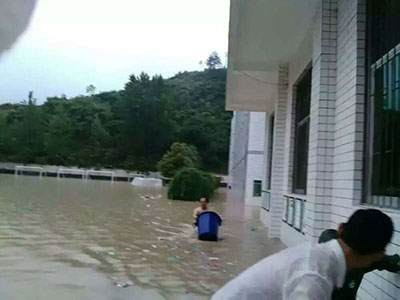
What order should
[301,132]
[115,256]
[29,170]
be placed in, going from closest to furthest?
[115,256] → [301,132] → [29,170]

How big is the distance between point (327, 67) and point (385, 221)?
3.76m

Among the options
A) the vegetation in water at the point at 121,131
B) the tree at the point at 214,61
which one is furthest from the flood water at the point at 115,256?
the tree at the point at 214,61

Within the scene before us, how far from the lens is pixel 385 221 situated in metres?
1.69

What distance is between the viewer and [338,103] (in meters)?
4.99

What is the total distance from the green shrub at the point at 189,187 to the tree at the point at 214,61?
7207 centimetres

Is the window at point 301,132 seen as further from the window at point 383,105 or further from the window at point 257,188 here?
the window at point 257,188

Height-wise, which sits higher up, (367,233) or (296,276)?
(367,233)

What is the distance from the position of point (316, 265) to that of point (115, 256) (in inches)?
234

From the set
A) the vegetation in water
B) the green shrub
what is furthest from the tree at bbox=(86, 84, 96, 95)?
the green shrub

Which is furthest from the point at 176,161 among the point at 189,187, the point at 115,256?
the point at 115,256

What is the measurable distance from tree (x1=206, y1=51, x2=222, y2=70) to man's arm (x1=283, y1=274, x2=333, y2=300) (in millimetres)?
94072

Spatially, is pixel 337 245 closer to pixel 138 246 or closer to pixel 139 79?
pixel 138 246

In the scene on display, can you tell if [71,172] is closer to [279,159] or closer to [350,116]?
[279,159]

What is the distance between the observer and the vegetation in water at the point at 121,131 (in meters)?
58.4
